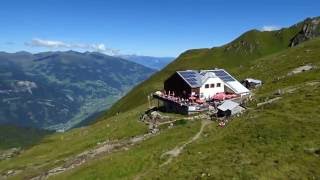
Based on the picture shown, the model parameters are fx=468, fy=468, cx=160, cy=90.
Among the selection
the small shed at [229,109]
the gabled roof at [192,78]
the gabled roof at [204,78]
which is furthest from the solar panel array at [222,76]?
the small shed at [229,109]

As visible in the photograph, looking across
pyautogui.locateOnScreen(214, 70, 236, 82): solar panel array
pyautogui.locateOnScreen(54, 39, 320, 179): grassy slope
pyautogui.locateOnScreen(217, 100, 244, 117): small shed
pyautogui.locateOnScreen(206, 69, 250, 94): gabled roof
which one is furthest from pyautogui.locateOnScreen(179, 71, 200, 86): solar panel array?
pyautogui.locateOnScreen(54, 39, 320, 179): grassy slope

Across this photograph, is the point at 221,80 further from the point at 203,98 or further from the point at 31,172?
the point at 31,172

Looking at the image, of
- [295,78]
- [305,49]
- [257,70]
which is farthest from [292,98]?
[305,49]

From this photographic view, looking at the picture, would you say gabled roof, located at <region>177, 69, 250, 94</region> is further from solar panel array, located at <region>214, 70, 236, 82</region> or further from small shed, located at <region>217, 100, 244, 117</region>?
small shed, located at <region>217, 100, 244, 117</region>

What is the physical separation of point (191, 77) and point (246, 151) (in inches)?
1840

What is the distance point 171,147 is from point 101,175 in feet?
33.8

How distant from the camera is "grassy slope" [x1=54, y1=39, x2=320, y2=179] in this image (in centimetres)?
4575

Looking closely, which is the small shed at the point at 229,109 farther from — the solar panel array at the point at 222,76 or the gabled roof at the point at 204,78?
the solar panel array at the point at 222,76

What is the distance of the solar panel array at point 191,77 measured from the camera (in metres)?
94.9

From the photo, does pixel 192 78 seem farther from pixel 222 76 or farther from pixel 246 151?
pixel 246 151

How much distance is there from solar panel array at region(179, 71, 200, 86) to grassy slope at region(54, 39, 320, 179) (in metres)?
18.1

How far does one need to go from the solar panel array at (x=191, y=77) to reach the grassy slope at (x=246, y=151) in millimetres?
18072

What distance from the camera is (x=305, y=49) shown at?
561 ft

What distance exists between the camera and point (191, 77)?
97.2 meters
